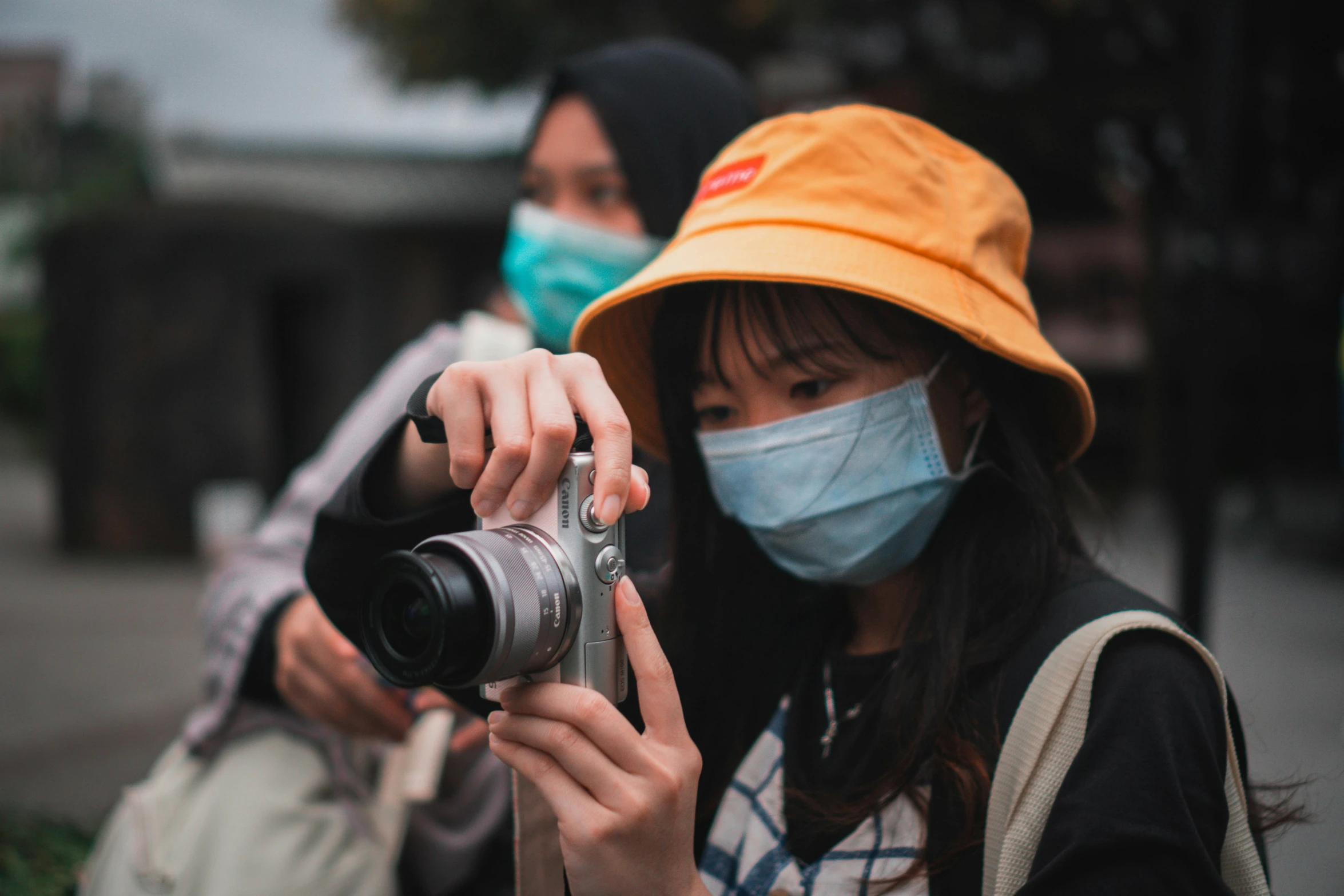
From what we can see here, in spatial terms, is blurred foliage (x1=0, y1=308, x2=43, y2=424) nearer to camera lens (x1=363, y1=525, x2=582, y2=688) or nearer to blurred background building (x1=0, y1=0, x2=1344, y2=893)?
blurred background building (x1=0, y1=0, x2=1344, y2=893)

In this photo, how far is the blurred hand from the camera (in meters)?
1.68

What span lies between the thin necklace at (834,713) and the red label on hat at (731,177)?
2.47 ft

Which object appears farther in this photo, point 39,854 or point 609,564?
point 39,854

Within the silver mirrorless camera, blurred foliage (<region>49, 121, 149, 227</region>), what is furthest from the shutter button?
blurred foliage (<region>49, 121, 149, 227</region>)

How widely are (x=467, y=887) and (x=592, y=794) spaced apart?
980 mm

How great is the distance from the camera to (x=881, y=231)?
1.48 meters

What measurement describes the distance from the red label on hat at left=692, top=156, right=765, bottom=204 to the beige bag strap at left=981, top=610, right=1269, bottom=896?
2.68 feet

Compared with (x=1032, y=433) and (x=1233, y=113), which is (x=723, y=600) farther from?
(x=1233, y=113)

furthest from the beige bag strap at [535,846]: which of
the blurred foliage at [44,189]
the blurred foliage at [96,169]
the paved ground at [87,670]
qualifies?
the blurred foliage at [96,169]

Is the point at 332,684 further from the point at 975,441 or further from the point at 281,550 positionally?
the point at 975,441

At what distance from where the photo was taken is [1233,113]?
2.37 m

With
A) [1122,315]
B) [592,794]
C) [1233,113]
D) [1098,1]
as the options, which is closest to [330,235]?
[1098,1]

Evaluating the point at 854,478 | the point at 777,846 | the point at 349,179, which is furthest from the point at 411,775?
the point at 349,179

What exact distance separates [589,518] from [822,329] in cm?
51
